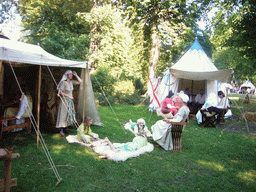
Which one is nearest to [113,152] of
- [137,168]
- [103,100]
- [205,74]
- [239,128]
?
[137,168]

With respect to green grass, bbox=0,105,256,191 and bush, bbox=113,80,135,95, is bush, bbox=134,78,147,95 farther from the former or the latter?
green grass, bbox=0,105,256,191

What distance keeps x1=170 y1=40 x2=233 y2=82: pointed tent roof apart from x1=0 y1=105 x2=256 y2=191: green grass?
361 centimetres

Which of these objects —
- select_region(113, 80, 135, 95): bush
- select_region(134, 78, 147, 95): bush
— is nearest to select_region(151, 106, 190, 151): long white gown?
select_region(113, 80, 135, 95): bush

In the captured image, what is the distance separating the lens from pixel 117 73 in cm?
1549

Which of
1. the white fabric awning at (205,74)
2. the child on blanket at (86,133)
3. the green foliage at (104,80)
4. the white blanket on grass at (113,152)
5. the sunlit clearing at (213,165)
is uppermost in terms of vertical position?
the white fabric awning at (205,74)

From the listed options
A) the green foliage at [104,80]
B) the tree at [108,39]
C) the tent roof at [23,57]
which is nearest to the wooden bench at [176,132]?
the tent roof at [23,57]

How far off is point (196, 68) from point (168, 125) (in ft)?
15.9

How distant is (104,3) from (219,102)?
36.5 ft

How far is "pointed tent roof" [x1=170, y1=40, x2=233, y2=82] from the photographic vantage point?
7644 mm

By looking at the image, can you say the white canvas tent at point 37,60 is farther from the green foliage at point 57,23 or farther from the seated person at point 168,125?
the green foliage at point 57,23

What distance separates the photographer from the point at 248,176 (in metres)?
3.23

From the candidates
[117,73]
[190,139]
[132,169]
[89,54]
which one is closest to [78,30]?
[89,54]

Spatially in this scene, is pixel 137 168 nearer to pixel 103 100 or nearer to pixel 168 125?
pixel 168 125

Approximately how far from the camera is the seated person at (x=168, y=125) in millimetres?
4086
